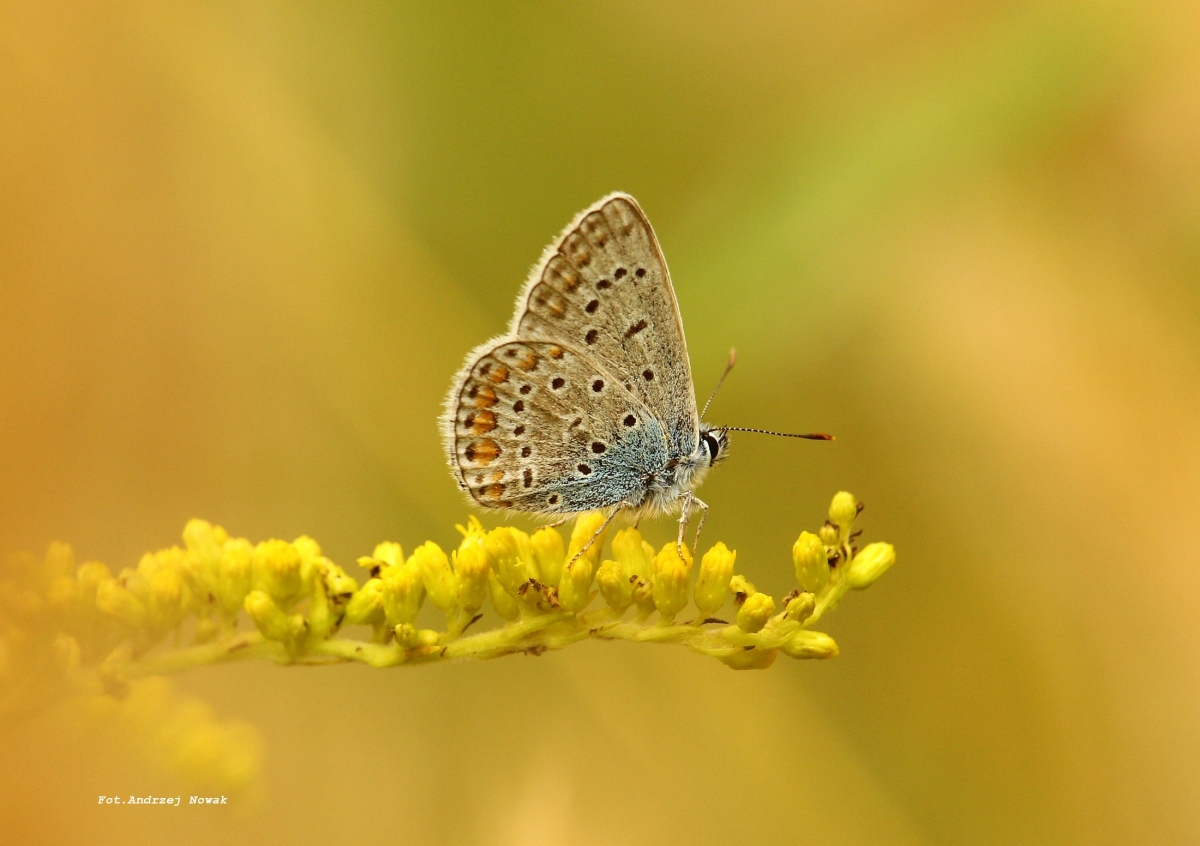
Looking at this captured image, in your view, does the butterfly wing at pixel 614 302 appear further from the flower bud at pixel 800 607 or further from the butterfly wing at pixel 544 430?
the flower bud at pixel 800 607

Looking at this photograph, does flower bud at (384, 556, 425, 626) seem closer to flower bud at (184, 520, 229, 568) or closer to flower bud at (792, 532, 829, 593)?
flower bud at (184, 520, 229, 568)

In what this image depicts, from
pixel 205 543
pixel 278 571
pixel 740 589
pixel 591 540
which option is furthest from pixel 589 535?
pixel 205 543

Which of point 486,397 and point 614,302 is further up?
point 614,302

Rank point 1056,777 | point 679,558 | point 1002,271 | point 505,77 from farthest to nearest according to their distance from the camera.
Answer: point 505,77, point 1002,271, point 1056,777, point 679,558

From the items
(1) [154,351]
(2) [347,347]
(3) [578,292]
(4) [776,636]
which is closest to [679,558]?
(4) [776,636]

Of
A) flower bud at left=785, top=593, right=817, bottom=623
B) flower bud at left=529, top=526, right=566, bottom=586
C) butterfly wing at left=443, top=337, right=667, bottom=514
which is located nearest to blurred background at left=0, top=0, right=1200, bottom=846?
butterfly wing at left=443, top=337, right=667, bottom=514

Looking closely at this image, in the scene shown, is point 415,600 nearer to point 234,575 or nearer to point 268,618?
point 268,618

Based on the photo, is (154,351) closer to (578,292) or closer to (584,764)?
(578,292)
